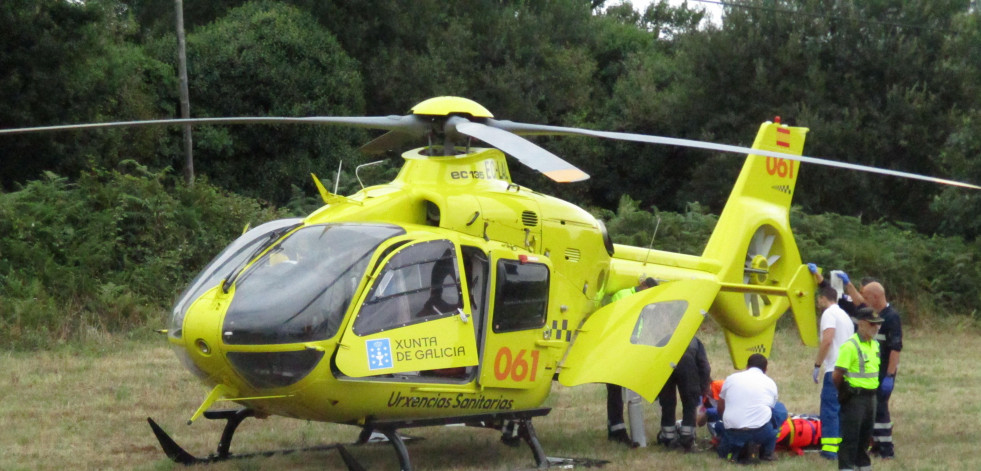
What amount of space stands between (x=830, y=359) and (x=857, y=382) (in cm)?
151

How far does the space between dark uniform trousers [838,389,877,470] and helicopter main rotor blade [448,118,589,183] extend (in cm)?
291

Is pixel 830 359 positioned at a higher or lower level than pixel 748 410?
higher

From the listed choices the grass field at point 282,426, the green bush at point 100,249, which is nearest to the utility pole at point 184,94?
the green bush at point 100,249

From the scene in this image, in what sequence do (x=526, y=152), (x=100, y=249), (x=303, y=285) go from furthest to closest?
1. (x=100, y=249)
2. (x=303, y=285)
3. (x=526, y=152)

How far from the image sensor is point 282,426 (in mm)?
11234

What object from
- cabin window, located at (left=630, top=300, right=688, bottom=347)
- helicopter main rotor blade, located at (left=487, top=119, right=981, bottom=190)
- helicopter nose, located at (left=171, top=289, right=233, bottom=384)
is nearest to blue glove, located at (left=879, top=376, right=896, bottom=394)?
cabin window, located at (left=630, top=300, right=688, bottom=347)

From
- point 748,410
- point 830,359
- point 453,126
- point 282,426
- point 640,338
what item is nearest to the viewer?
point 453,126

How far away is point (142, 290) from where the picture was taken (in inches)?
655

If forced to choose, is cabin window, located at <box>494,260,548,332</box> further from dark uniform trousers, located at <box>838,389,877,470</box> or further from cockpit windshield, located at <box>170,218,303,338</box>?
dark uniform trousers, located at <box>838,389,877,470</box>

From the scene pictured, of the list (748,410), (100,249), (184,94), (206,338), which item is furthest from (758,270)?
(184,94)

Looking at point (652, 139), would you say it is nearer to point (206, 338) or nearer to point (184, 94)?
point (206, 338)

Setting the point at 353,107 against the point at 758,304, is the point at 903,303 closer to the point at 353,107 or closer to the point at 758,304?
the point at 758,304

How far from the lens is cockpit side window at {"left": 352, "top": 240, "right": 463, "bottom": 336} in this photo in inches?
313

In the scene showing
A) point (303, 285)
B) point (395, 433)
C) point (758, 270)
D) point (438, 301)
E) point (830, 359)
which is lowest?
point (395, 433)
